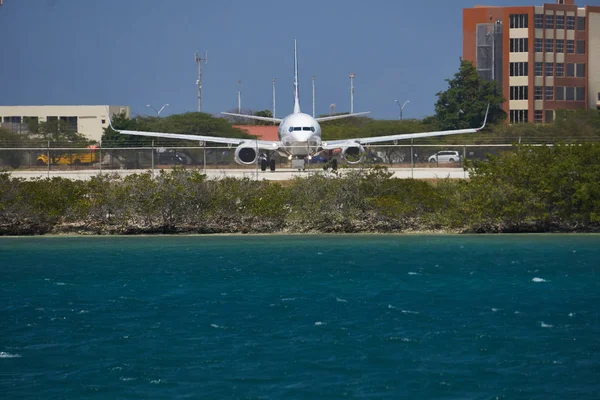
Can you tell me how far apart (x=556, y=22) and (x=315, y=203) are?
83.5 m

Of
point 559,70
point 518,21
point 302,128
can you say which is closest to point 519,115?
point 559,70

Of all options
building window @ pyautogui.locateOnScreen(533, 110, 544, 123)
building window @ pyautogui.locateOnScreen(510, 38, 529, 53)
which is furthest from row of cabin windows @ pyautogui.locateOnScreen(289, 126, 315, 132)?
building window @ pyautogui.locateOnScreen(533, 110, 544, 123)

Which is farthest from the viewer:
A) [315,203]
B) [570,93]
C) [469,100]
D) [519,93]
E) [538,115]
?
[570,93]

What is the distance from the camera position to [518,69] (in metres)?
111

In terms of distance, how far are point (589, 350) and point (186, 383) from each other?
6824 mm

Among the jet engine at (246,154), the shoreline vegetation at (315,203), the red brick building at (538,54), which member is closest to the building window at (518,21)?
the red brick building at (538,54)

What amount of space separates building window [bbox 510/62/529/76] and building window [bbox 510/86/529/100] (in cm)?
160

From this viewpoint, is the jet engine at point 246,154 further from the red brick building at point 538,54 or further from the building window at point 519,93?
the building window at point 519,93

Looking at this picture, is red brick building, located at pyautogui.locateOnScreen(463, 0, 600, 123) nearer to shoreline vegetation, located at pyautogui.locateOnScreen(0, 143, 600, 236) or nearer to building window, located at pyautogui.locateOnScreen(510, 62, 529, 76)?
building window, located at pyautogui.locateOnScreen(510, 62, 529, 76)

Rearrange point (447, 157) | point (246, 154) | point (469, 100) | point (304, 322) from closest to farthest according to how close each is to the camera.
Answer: point (304, 322), point (246, 154), point (447, 157), point (469, 100)

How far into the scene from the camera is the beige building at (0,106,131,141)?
440 feet

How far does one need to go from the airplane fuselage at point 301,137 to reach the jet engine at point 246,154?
258 cm

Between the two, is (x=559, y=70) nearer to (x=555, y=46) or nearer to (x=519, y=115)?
(x=555, y=46)

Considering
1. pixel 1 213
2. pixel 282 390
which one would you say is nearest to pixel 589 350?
pixel 282 390
